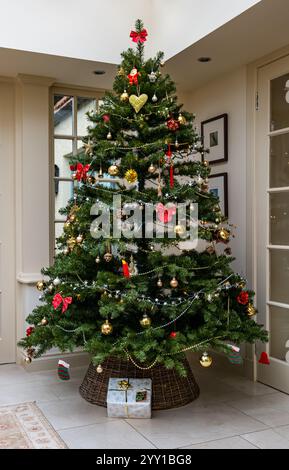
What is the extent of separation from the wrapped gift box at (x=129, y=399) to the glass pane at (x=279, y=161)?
60.0 inches

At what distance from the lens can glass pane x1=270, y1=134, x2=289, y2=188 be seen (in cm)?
320

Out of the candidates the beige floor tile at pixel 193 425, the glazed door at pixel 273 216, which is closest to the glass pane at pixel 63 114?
the glazed door at pixel 273 216

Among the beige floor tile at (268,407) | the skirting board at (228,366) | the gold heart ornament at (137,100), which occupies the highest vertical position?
the gold heart ornament at (137,100)

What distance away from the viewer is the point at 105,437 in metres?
2.53

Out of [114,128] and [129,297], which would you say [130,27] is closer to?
[114,128]

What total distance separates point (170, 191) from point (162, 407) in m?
1.26

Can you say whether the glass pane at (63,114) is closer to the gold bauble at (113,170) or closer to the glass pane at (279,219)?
the gold bauble at (113,170)

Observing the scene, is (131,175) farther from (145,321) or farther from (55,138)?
(55,138)

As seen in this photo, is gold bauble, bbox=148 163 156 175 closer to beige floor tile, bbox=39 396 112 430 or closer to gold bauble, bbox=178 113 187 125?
gold bauble, bbox=178 113 187 125

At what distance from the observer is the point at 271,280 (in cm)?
336

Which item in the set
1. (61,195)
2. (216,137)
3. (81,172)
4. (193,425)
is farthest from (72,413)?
(216,137)

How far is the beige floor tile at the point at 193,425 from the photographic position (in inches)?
99.1
